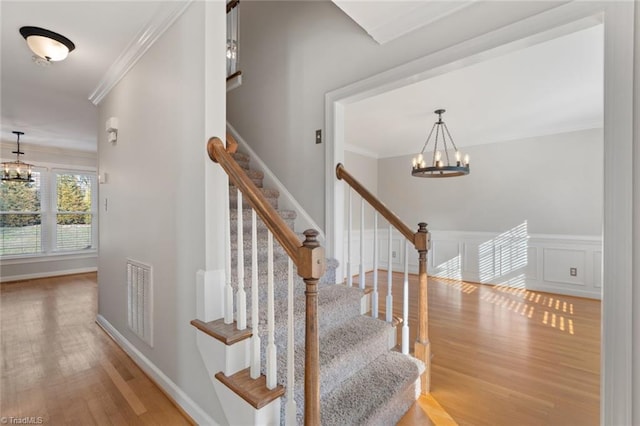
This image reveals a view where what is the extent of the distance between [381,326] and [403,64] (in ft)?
5.93

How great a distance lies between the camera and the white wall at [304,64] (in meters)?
1.75

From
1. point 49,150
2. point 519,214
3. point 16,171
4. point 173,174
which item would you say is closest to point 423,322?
point 173,174

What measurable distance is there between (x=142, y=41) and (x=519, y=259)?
556cm

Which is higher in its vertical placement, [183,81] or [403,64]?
[403,64]

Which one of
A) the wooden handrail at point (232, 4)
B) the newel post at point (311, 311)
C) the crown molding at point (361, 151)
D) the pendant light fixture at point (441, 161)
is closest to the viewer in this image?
the newel post at point (311, 311)

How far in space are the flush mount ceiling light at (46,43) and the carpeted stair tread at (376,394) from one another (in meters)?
2.80

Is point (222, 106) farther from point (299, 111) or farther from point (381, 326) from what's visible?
point (381, 326)

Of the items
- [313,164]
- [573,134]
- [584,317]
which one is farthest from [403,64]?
[573,134]

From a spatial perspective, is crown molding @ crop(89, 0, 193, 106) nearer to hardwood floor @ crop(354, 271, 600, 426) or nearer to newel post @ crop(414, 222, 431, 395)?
newel post @ crop(414, 222, 431, 395)

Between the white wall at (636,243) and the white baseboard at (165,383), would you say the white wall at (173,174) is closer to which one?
the white baseboard at (165,383)

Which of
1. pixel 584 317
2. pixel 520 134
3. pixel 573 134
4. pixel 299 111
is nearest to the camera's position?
pixel 299 111

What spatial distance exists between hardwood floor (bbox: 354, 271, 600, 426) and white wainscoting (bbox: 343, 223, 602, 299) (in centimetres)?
40

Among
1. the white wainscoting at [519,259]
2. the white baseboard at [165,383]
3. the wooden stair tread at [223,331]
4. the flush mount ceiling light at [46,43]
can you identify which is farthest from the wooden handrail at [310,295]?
the white wainscoting at [519,259]

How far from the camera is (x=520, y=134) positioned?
4.55m
